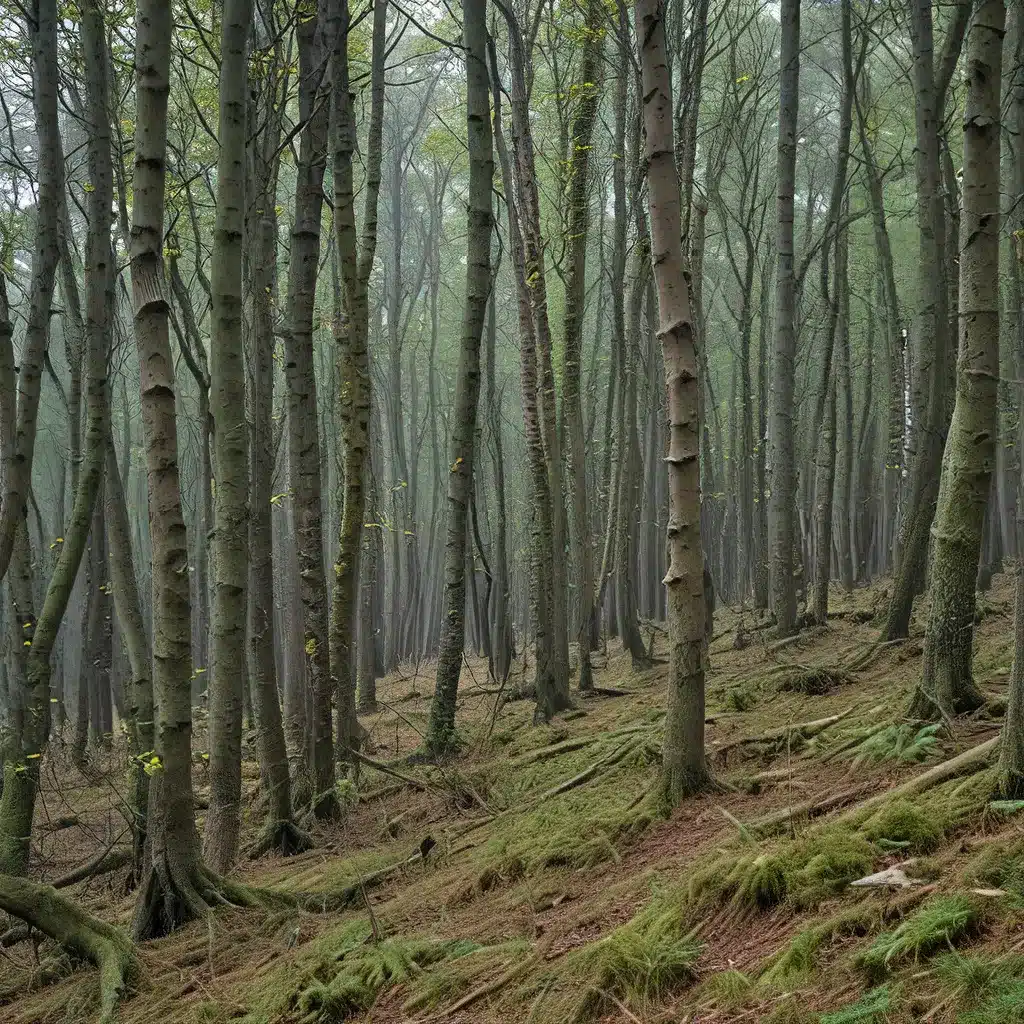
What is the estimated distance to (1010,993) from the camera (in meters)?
2.15

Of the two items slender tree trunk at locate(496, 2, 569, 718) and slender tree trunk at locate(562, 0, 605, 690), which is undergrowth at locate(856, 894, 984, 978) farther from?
slender tree trunk at locate(562, 0, 605, 690)

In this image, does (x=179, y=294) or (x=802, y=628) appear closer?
(x=179, y=294)

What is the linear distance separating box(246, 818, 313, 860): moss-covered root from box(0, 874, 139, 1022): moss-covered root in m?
1.74

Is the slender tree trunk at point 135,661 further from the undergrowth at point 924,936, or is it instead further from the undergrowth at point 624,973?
the undergrowth at point 924,936

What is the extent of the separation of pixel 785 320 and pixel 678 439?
15.9 ft

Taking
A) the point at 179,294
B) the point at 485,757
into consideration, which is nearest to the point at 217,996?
the point at 485,757

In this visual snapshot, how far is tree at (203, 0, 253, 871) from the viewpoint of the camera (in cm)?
482

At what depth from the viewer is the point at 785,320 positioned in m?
8.84

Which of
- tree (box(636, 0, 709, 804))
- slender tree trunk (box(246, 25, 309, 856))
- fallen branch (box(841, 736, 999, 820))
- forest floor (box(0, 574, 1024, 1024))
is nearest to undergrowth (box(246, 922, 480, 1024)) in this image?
forest floor (box(0, 574, 1024, 1024))

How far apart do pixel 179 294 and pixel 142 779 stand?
3.52m

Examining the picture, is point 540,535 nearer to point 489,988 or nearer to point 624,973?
point 489,988

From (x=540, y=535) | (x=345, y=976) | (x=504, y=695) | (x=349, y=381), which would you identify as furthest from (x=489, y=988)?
(x=504, y=695)

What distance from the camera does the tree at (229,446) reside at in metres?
4.82

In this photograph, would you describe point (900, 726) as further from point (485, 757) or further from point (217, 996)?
point (485, 757)
